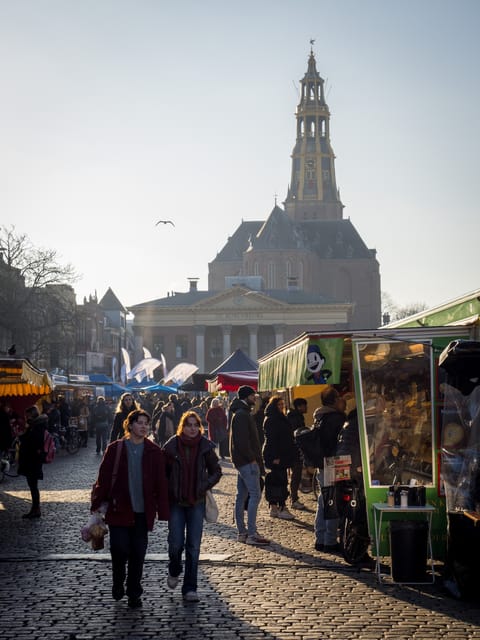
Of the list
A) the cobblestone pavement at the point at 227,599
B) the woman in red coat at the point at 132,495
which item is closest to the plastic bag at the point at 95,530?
the woman in red coat at the point at 132,495

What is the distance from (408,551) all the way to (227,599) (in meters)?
1.88

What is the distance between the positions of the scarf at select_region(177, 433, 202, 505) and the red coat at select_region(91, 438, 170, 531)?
0.32 m

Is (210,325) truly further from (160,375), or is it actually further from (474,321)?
(474,321)

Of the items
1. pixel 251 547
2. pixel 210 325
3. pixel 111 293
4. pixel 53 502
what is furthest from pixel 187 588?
pixel 111 293

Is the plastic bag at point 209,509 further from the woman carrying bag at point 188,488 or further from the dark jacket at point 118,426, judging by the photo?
the dark jacket at point 118,426

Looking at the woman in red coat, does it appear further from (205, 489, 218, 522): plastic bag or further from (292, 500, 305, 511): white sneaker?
(292, 500, 305, 511): white sneaker

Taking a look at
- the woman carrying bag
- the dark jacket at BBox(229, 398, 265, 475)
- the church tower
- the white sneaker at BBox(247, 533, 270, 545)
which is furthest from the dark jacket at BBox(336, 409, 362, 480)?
the church tower

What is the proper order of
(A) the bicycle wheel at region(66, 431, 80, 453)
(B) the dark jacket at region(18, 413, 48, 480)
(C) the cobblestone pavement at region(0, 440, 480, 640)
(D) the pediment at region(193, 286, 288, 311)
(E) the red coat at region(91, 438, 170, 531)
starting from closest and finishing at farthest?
Answer: (C) the cobblestone pavement at region(0, 440, 480, 640)
(E) the red coat at region(91, 438, 170, 531)
(B) the dark jacket at region(18, 413, 48, 480)
(A) the bicycle wheel at region(66, 431, 80, 453)
(D) the pediment at region(193, 286, 288, 311)

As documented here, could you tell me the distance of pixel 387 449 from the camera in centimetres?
1072

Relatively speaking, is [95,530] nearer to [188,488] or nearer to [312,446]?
[188,488]

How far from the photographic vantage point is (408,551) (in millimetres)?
9727

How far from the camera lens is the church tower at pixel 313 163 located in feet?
410

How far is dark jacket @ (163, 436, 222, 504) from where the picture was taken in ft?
29.0

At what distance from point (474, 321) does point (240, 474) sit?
368cm
